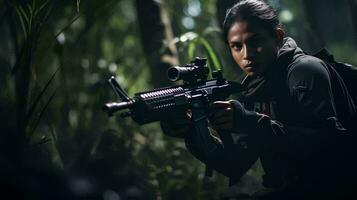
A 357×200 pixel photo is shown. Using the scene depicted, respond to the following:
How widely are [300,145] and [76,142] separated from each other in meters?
2.46

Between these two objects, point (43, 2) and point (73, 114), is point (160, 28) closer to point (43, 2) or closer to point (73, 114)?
point (43, 2)

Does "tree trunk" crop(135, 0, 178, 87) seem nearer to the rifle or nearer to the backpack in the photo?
the rifle

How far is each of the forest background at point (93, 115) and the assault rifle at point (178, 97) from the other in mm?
705

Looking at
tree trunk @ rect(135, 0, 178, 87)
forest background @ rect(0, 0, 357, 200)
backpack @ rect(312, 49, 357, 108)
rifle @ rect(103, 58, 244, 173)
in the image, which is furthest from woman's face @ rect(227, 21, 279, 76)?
tree trunk @ rect(135, 0, 178, 87)

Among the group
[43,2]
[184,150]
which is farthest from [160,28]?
[43,2]

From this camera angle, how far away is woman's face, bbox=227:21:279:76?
2742 mm

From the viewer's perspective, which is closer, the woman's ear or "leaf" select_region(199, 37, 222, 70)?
the woman's ear

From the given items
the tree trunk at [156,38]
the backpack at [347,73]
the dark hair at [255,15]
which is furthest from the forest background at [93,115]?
the backpack at [347,73]

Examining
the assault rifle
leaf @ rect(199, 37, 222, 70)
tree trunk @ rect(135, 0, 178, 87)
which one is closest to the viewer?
the assault rifle

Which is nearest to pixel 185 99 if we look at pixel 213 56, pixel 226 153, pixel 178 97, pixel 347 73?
pixel 178 97

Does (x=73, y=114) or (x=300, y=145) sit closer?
(x=300, y=145)

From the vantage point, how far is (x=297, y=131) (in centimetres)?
256

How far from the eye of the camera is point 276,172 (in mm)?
2738

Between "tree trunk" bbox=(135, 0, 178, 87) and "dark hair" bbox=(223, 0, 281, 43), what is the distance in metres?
1.23
